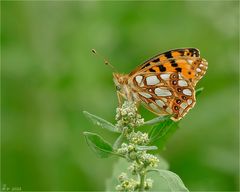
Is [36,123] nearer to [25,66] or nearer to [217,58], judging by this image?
[25,66]

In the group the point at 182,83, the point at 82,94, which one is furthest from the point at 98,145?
the point at 82,94

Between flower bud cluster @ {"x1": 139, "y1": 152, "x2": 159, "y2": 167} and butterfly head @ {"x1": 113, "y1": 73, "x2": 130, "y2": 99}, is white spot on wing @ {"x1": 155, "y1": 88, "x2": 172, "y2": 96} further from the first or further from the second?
flower bud cluster @ {"x1": 139, "y1": 152, "x2": 159, "y2": 167}

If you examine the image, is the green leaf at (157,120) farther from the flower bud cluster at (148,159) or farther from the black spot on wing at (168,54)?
the black spot on wing at (168,54)

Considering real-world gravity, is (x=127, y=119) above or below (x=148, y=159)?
above

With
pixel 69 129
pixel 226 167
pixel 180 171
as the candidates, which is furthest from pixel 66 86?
pixel 226 167

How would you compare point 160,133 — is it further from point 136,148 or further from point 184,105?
point 184,105

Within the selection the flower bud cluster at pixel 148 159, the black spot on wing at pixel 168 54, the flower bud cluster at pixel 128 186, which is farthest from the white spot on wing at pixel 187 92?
the flower bud cluster at pixel 128 186
